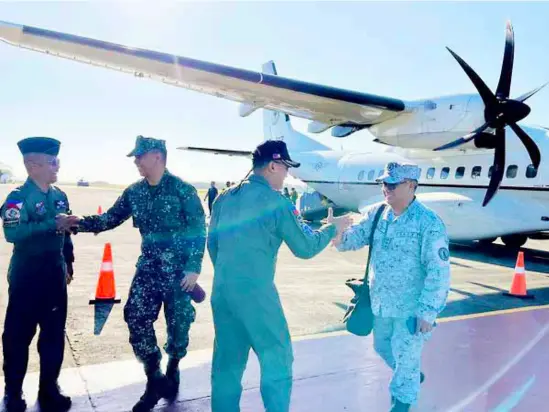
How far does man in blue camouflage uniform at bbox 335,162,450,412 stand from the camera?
2.82 m

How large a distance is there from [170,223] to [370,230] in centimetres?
144

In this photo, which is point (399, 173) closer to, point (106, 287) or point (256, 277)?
point (256, 277)

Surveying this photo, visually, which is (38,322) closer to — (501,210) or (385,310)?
(385,310)

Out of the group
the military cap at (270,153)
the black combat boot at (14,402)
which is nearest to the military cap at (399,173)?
the military cap at (270,153)

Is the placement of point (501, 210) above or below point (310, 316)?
above

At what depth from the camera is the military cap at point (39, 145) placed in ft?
10.3

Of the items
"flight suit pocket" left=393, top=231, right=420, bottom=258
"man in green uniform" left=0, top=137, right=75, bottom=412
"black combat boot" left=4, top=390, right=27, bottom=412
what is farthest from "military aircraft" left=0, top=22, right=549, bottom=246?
"flight suit pocket" left=393, top=231, right=420, bottom=258

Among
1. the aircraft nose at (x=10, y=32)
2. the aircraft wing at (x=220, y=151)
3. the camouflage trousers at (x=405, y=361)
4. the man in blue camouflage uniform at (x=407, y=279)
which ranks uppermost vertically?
the aircraft nose at (x=10, y=32)

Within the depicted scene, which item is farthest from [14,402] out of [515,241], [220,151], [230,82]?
[220,151]

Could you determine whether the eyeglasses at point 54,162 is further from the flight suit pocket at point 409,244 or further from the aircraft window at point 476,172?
the aircraft window at point 476,172

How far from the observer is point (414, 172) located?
302 cm

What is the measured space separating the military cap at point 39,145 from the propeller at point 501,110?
319 inches

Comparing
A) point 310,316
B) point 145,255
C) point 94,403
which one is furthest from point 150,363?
point 310,316

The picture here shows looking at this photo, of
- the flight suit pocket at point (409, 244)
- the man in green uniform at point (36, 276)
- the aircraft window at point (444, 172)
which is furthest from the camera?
the aircraft window at point (444, 172)
